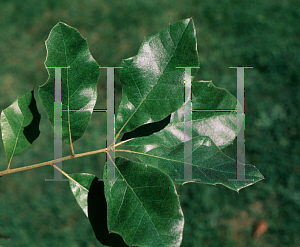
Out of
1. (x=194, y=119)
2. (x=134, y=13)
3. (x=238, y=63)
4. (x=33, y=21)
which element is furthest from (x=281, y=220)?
(x=33, y=21)

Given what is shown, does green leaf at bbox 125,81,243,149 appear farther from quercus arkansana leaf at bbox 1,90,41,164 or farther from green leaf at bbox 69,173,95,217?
quercus arkansana leaf at bbox 1,90,41,164

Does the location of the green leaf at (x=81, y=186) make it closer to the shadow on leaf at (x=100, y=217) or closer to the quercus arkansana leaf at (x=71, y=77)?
the shadow on leaf at (x=100, y=217)

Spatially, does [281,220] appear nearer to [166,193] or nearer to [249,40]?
[249,40]

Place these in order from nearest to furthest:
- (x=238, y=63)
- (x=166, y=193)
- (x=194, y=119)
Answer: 1. (x=166, y=193)
2. (x=194, y=119)
3. (x=238, y=63)

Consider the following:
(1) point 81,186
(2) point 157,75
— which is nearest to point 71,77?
(2) point 157,75

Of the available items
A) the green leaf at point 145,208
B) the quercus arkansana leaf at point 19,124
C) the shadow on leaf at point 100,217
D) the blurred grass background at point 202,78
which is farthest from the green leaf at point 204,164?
the blurred grass background at point 202,78

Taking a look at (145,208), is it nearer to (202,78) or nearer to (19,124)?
(19,124)

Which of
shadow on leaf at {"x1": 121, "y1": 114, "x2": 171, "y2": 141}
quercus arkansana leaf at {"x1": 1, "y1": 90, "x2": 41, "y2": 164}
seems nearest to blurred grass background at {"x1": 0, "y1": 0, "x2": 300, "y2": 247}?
quercus arkansana leaf at {"x1": 1, "y1": 90, "x2": 41, "y2": 164}
